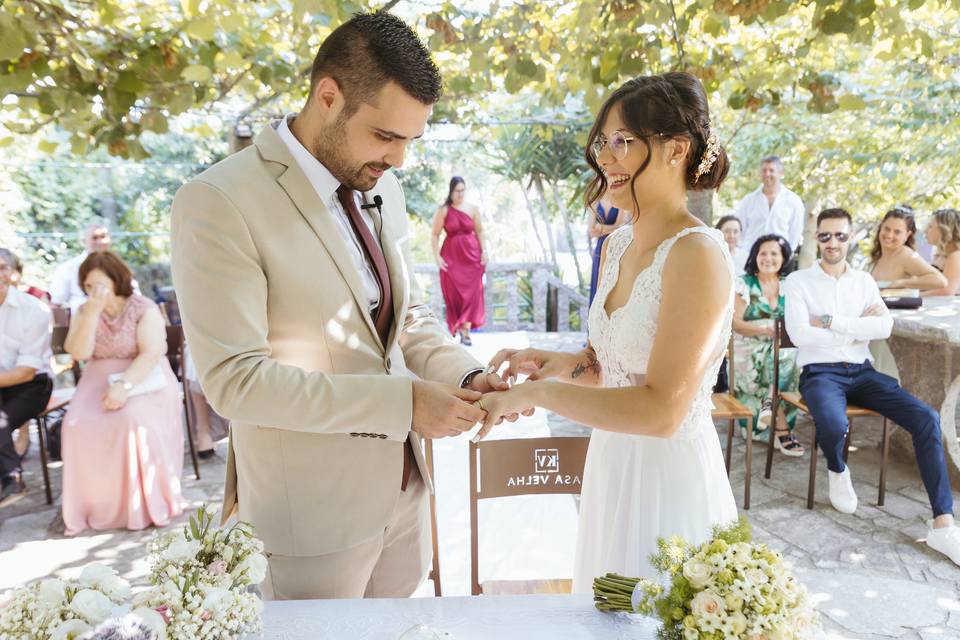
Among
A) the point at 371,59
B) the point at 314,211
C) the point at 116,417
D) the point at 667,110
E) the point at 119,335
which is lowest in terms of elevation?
the point at 116,417

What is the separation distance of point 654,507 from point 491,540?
2.27 meters

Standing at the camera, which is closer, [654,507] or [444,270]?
[654,507]

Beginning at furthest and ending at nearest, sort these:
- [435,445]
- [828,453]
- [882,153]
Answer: [882,153]
[435,445]
[828,453]

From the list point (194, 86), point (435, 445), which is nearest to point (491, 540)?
point (435, 445)

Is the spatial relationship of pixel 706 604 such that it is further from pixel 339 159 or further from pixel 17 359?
pixel 17 359

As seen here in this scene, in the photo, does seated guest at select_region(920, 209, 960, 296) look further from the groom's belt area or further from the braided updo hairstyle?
the groom's belt area

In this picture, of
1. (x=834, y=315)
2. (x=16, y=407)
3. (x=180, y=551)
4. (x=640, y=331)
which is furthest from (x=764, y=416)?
(x=16, y=407)

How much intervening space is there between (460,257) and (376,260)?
7.71 metres

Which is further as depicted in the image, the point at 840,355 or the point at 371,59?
the point at 840,355

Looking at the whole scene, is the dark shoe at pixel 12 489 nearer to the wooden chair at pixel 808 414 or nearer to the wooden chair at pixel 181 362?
the wooden chair at pixel 181 362

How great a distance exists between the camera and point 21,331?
4.62 metres

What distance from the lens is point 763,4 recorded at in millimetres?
2932

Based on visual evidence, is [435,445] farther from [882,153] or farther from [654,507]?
[882,153]

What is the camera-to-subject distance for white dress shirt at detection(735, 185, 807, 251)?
7156 millimetres
